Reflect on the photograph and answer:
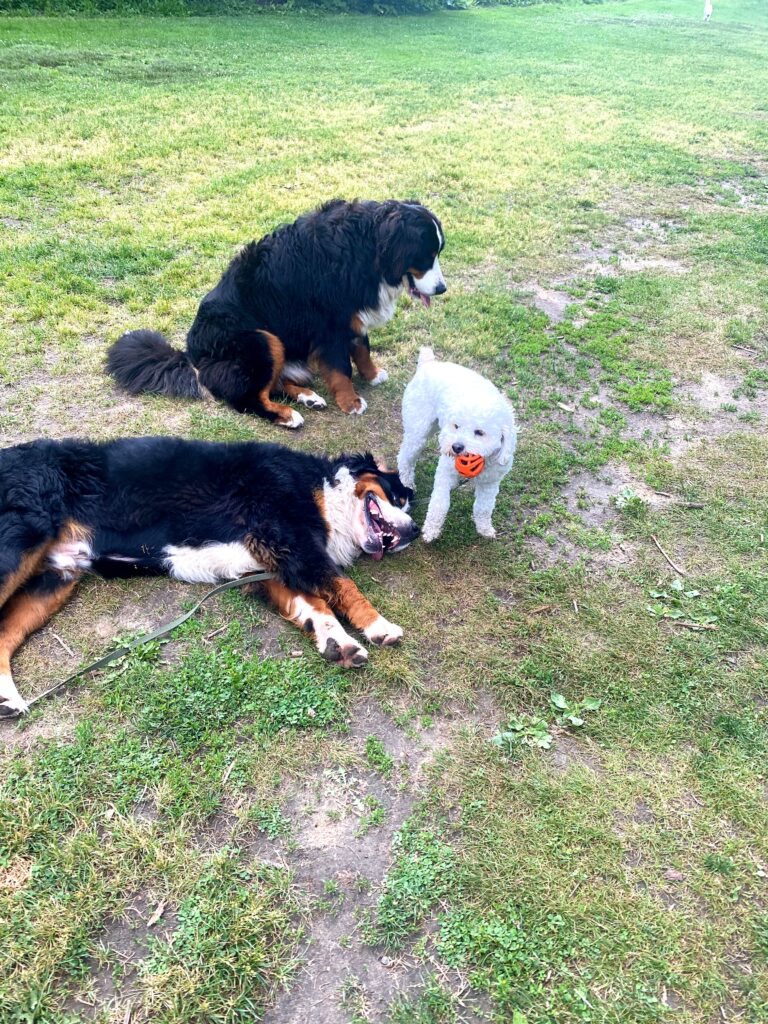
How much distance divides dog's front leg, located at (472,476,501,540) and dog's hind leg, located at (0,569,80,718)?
2086 mm

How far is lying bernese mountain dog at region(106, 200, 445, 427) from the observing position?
14.4 feet

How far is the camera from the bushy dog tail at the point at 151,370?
4.46 m

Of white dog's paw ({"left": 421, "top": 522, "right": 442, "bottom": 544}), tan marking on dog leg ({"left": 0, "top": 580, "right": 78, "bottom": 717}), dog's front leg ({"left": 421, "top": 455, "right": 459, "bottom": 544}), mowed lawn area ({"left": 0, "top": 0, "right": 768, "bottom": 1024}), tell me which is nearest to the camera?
mowed lawn area ({"left": 0, "top": 0, "right": 768, "bottom": 1024})

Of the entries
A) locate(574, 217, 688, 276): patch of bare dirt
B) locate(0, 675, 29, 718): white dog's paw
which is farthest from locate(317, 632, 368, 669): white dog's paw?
locate(574, 217, 688, 276): patch of bare dirt

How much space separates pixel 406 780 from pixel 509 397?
118 inches

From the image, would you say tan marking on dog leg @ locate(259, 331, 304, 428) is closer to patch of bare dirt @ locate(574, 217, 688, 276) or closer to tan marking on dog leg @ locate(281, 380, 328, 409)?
tan marking on dog leg @ locate(281, 380, 328, 409)

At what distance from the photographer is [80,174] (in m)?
7.79

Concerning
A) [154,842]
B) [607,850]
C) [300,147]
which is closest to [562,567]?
[607,850]

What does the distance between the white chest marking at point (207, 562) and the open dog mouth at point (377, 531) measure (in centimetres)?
60

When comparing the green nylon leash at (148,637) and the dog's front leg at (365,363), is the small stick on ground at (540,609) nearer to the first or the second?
the green nylon leash at (148,637)

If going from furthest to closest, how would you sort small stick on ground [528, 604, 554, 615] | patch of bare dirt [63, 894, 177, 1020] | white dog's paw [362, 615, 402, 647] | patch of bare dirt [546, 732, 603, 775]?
small stick on ground [528, 604, 554, 615] < white dog's paw [362, 615, 402, 647] < patch of bare dirt [546, 732, 603, 775] < patch of bare dirt [63, 894, 177, 1020]

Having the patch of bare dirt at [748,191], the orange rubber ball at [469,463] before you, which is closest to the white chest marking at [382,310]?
the orange rubber ball at [469,463]

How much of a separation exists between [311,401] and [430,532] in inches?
65.0

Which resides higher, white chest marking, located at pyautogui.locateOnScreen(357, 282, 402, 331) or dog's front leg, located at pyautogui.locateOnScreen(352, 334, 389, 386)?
white chest marking, located at pyautogui.locateOnScreen(357, 282, 402, 331)
